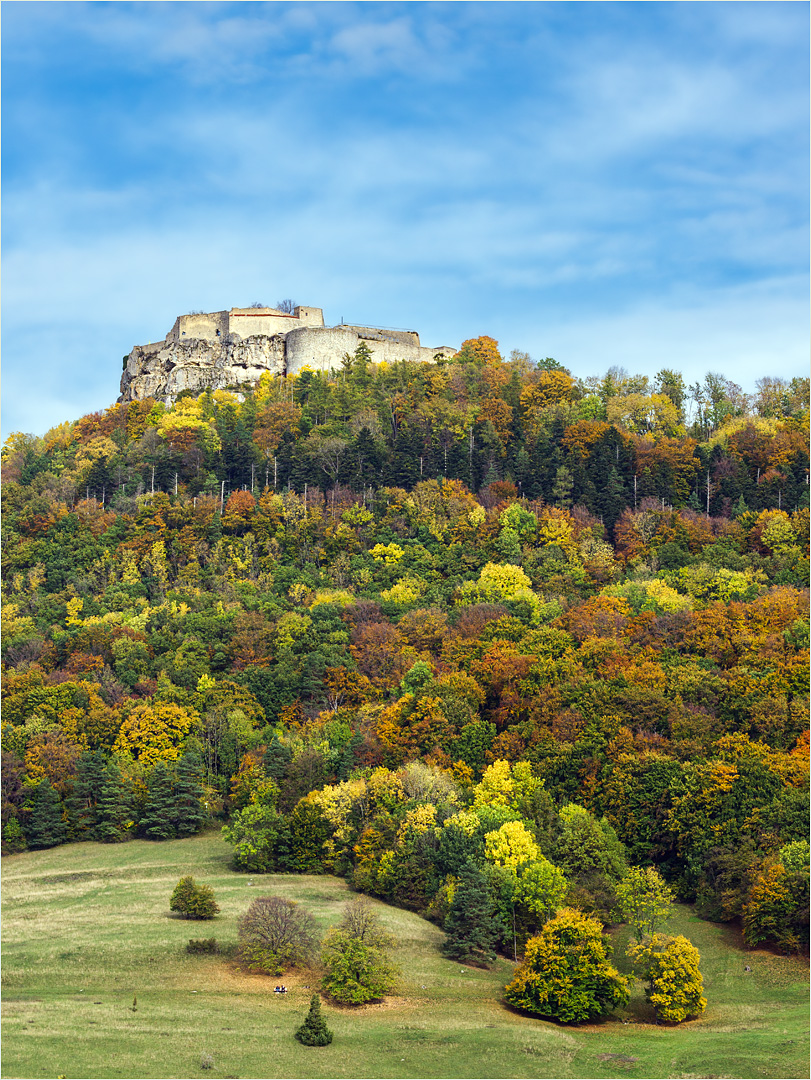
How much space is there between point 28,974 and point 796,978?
108 ft

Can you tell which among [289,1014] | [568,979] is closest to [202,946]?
[289,1014]

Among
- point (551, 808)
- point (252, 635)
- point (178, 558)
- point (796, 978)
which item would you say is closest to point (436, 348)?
point (178, 558)

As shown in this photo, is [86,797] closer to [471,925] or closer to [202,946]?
[202,946]

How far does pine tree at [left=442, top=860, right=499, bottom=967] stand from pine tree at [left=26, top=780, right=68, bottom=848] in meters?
27.8

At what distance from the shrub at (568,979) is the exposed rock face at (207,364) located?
9236 cm

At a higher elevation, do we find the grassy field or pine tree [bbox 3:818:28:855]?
pine tree [bbox 3:818:28:855]

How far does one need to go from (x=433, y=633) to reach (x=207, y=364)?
5911 centimetres

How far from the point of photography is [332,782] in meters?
77.2

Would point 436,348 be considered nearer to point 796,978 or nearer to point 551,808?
point 551,808

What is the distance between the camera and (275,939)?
56938 millimetres

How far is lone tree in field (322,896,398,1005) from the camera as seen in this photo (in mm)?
53469

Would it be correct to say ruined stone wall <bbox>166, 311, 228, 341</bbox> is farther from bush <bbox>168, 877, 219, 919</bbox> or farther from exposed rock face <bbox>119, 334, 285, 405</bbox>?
bush <bbox>168, 877, 219, 919</bbox>

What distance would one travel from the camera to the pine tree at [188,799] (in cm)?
7862

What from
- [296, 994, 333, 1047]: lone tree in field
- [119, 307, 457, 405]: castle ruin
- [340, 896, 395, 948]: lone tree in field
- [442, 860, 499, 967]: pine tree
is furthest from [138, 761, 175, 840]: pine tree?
[119, 307, 457, 405]: castle ruin
